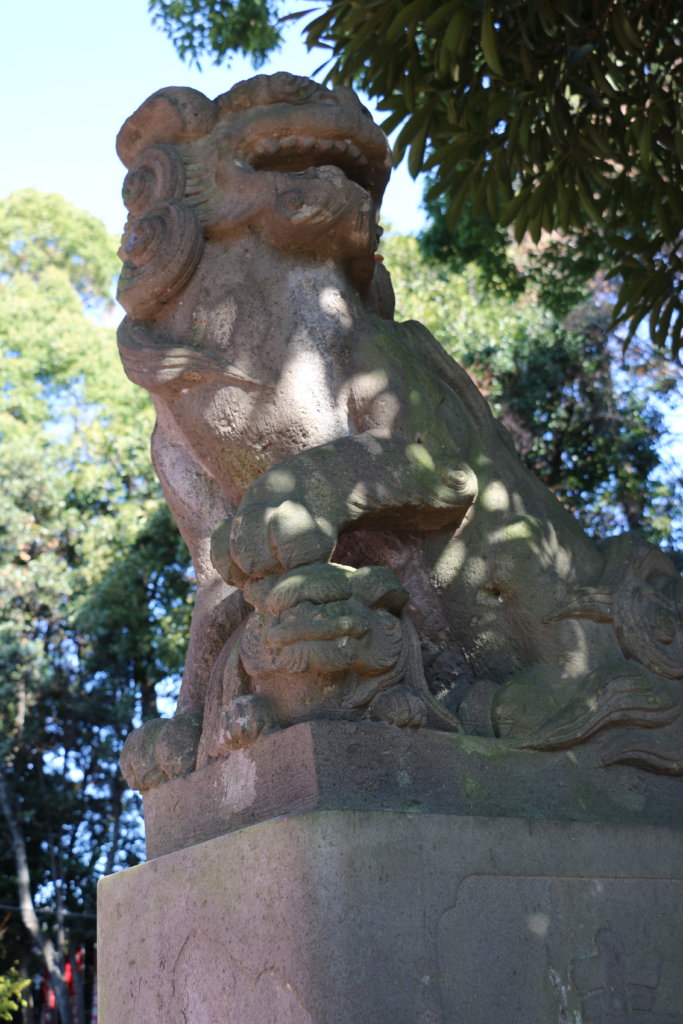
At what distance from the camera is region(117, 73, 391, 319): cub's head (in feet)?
9.98

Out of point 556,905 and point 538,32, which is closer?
point 556,905

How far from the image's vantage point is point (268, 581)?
2506 millimetres

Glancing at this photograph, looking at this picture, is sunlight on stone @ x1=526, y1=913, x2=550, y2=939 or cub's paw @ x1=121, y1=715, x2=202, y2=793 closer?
sunlight on stone @ x1=526, y1=913, x2=550, y2=939

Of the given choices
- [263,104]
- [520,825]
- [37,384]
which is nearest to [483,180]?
[263,104]

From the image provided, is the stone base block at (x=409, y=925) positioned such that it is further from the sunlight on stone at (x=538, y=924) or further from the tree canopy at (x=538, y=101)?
the tree canopy at (x=538, y=101)

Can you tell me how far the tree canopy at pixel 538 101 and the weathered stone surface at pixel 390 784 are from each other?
223 centimetres

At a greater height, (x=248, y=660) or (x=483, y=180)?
(x=483, y=180)

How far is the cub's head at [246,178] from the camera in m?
3.04

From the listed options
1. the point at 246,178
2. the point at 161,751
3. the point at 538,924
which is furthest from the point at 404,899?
the point at 246,178

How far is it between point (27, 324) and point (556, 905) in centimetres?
1670

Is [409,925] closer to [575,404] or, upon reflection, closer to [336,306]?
[336,306]

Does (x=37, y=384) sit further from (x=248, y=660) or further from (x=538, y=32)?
(x=248, y=660)

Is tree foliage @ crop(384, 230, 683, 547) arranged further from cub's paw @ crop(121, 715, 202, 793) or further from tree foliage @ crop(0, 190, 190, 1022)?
cub's paw @ crop(121, 715, 202, 793)

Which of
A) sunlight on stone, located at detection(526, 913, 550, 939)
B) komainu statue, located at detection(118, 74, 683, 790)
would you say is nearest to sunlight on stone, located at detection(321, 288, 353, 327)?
komainu statue, located at detection(118, 74, 683, 790)
